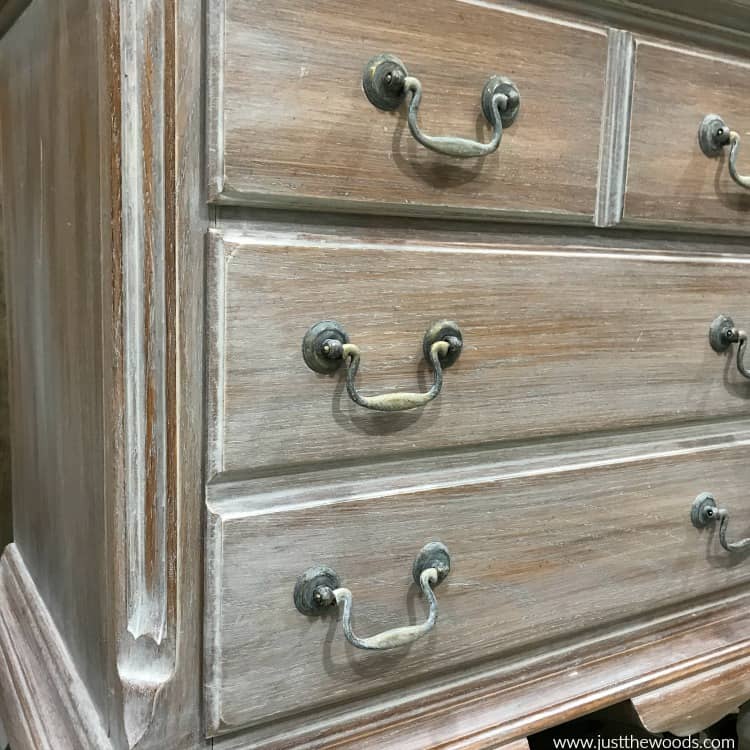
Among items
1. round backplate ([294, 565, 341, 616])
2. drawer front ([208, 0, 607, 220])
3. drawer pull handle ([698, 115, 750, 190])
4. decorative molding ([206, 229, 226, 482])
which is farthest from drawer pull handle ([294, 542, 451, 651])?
drawer pull handle ([698, 115, 750, 190])

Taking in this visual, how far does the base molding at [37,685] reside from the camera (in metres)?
0.53

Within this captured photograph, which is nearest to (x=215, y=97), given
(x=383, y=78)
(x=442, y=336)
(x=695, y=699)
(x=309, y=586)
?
(x=383, y=78)

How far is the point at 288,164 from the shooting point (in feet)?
1.48

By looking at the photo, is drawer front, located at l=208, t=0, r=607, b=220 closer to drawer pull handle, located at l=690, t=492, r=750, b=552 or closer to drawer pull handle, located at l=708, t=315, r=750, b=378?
drawer pull handle, located at l=708, t=315, r=750, b=378

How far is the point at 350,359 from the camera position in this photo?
0.48m

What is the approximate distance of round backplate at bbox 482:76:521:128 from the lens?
1.65ft

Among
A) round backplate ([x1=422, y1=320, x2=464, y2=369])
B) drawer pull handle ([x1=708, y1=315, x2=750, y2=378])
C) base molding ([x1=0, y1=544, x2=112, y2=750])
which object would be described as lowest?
base molding ([x1=0, y1=544, x2=112, y2=750])

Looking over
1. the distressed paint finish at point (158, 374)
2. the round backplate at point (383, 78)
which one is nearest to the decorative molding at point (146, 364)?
the distressed paint finish at point (158, 374)

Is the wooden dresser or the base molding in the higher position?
the wooden dresser

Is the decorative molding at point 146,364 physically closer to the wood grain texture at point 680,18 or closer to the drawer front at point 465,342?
the drawer front at point 465,342

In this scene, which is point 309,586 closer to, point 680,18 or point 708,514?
point 708,514

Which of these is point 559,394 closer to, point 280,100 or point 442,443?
point 442,443

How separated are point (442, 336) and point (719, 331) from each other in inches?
11.3

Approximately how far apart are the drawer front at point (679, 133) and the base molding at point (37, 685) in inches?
21.9
